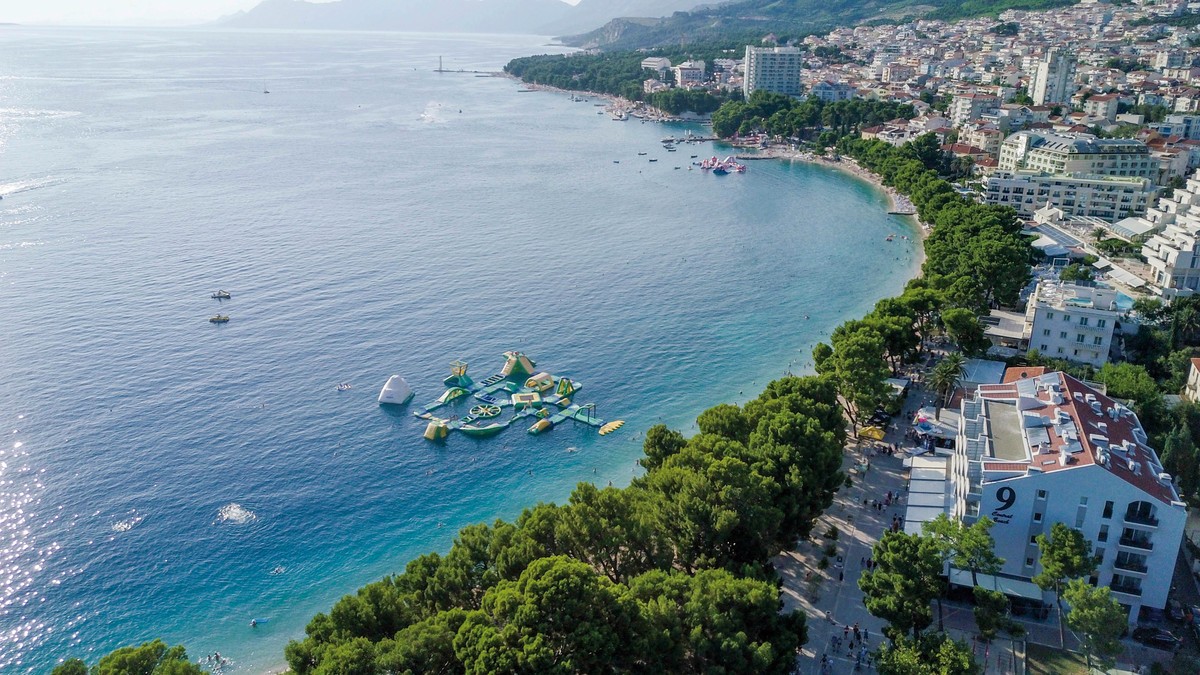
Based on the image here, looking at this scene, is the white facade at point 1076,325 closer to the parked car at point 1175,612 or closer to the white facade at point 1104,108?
the parked car at point 1175,612

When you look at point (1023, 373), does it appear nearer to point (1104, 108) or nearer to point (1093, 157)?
point (1093, 157)

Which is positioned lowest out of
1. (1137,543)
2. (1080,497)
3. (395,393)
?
(395,393)

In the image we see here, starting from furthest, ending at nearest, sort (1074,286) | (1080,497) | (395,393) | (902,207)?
Answer: (902,207) < (1074,286) < (395,393) < (1080,497)

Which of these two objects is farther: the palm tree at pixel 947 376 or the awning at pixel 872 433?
the palm tree at pixel 947 376

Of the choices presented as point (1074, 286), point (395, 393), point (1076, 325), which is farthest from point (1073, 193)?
point (395, 393)

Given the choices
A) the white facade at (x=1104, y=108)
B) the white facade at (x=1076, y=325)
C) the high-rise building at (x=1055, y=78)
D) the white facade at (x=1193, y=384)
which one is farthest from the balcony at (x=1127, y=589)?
the high-rise building at (x=1055, y=78)

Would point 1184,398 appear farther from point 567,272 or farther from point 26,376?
point 26,376
